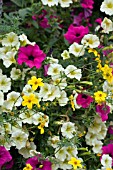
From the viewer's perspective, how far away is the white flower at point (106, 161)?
101 inches

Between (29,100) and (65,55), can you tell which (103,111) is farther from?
(29,100)

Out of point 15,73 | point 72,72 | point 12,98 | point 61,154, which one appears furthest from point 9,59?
point 61,154

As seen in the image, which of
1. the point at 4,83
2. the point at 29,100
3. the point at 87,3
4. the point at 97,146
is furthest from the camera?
the point at 87,3

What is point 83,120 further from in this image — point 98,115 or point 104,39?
point 104,39

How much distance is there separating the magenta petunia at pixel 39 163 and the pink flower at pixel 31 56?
1.48 ft

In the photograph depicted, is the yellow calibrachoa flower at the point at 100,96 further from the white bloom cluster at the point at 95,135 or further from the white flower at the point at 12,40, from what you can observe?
the white flower at the point at 12,40

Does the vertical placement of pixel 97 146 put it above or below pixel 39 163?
above

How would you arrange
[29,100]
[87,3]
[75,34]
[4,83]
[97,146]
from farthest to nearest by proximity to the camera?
[87,3], [75,34], [97,146], [4,83], [29,100]

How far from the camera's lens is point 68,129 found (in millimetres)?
2574

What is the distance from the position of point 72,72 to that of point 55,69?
87 millimetres

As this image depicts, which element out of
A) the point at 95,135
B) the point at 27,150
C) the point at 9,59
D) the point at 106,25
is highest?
the point at 106,25

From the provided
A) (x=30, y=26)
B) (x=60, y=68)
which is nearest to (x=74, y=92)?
(x=60, y=68)

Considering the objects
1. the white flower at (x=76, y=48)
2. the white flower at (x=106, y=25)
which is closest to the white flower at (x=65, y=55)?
the white flower at (x=76, y=48)

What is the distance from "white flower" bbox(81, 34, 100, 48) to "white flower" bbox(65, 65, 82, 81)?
0.17 metres
